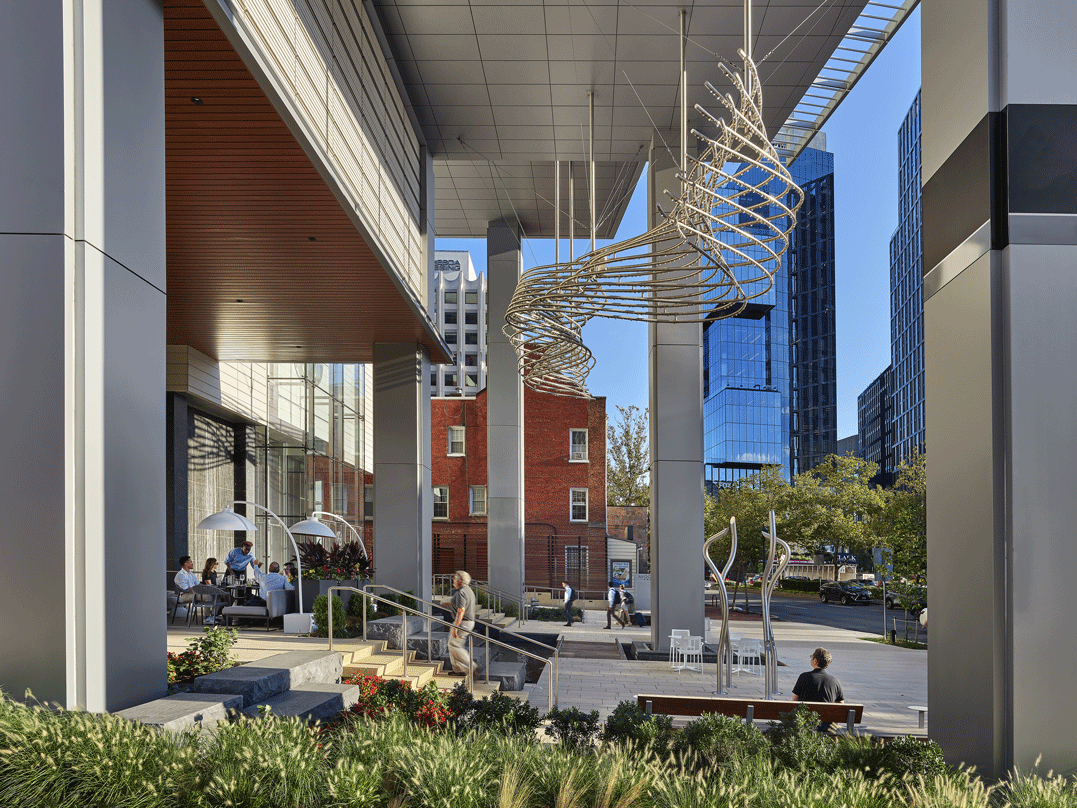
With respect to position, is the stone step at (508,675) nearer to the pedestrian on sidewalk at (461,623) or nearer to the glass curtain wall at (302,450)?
the pedestrian on sidewalk at (461,623)

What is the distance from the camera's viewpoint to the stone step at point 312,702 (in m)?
8.06

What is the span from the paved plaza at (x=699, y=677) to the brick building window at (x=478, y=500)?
63.4 ft

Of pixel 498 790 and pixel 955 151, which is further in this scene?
pixel 955 151

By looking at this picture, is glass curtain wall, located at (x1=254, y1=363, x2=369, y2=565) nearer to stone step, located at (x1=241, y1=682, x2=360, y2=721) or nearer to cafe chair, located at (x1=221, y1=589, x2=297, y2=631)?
cafe chair, located at (x1=221, y1=589, x2=297, y2=631)

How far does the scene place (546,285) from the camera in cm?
1488

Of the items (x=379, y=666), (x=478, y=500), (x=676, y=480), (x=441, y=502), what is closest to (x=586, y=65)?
(x=676, y=480)

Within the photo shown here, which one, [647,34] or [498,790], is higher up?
[647,34]

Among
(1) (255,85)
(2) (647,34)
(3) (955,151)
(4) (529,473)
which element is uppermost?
(2) (647,34)

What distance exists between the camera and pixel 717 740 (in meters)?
6.26

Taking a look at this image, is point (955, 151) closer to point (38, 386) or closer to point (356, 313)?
point (38, 386)

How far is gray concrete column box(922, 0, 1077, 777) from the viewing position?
17.1 ft

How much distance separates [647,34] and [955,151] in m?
10.6

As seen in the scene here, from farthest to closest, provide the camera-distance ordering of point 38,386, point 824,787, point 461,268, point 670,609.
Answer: point 461,268, point 670,609, point 38,386, point 824,787

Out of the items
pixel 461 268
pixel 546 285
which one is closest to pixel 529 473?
pixel 546 285
